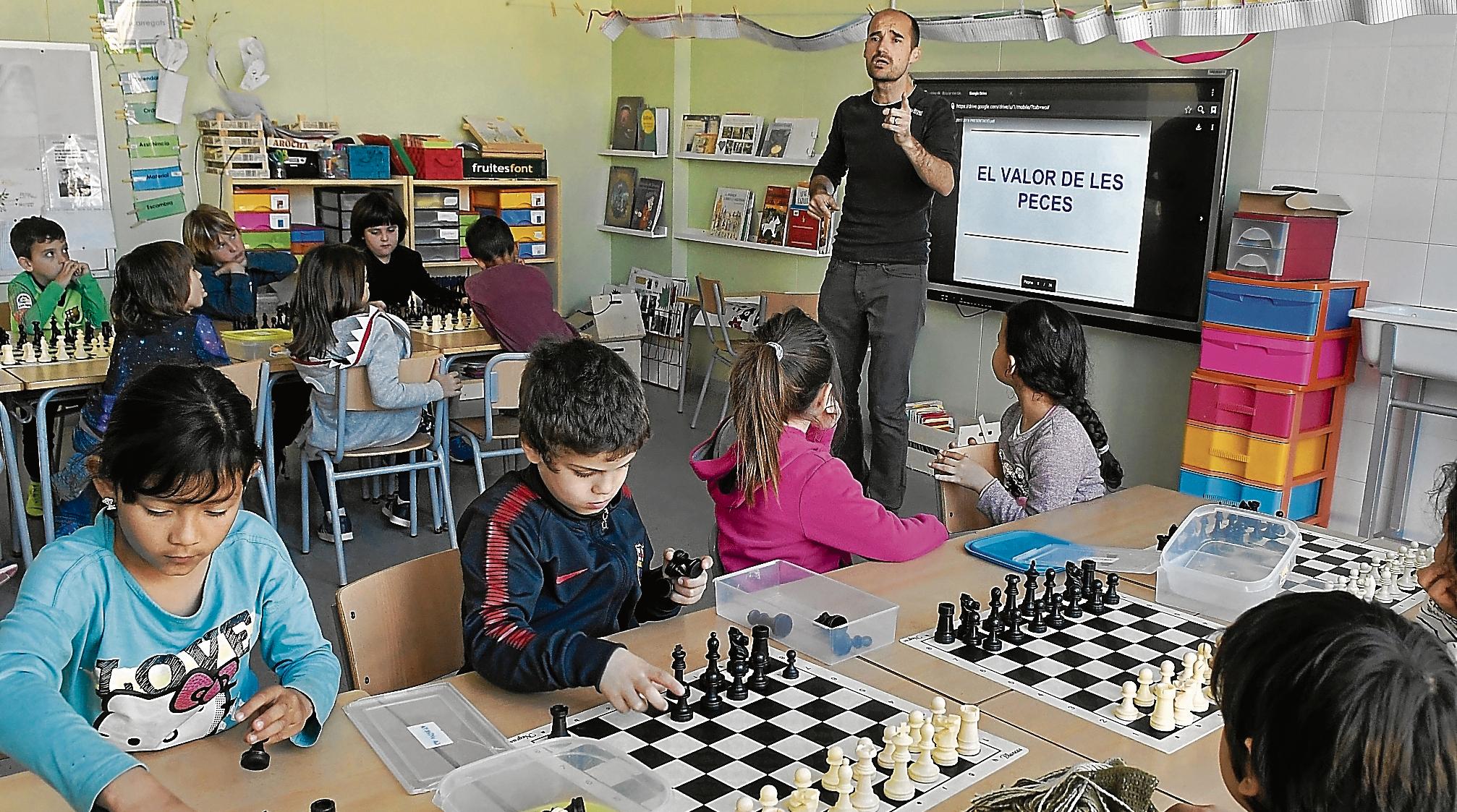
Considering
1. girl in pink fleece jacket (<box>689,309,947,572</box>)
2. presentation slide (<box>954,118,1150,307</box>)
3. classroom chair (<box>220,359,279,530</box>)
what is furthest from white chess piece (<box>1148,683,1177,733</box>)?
presentation slide (<box>954,118,1150,307</box>)

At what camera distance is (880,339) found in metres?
4.47

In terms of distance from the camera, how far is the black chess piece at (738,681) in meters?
1.67

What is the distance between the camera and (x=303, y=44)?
6664 millimetres

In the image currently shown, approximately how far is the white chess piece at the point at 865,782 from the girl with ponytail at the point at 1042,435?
140cm

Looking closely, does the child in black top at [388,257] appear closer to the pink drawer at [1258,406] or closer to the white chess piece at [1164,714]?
the pink drawer at [1258,406]

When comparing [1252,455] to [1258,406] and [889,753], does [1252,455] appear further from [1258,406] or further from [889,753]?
[889,753]

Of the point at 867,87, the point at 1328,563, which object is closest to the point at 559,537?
the point at 1328,563

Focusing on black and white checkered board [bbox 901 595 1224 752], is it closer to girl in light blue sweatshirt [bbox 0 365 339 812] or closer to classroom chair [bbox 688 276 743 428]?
girl in light blue sweatshirt [bbox 0 365 339 812]

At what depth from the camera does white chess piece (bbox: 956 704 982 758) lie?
1533 mm

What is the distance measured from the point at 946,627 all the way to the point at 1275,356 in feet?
10.1

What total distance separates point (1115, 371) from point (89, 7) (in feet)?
17.3

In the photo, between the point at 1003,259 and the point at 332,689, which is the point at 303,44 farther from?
the point at 332,689

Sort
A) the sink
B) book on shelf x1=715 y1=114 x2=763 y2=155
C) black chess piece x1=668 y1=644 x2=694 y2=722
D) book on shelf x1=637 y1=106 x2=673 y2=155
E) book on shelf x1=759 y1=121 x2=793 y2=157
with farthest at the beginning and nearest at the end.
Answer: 1. book on shelf x1=637 y1=106 x2=673 y2=155
2. book on shelf x1=715 y1=114 x2=763 y2=155
3. book on shelf x1=759 y1=121 x2=793 y2=157
4. the sink
5. black chess piece x1=668 y1=644 x2=694 y2=722

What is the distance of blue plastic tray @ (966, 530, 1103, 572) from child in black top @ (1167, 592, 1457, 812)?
1176 millimetres
